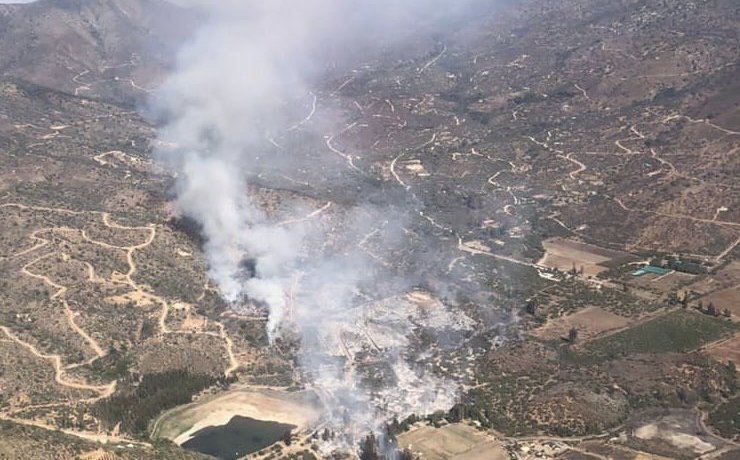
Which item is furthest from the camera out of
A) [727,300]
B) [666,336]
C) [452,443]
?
[727,300]

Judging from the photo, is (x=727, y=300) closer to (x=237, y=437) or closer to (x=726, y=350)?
(x=726, y=350)

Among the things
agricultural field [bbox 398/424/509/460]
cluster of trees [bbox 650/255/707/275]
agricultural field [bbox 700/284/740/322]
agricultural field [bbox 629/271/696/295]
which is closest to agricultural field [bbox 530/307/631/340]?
agricultural field [bbox 629/271/696/295]

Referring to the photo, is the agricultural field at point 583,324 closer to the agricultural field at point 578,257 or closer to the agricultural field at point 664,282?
the agricultural field at point 664,282

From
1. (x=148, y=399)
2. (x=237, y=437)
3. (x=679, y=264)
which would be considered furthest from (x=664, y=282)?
A: (x=148, y=399)

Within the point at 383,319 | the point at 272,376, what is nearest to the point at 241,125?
the point at 383,319

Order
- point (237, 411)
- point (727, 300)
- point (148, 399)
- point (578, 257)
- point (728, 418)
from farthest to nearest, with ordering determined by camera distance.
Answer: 1. point (578, 257)
2. point (727, 300)
3. point (237, 411)
4. point (148, 399)
5. point (728, 418)

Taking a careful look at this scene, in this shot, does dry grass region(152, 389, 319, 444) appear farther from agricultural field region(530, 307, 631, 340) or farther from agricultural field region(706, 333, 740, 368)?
agricultural field region(706, 333, 740, 368)

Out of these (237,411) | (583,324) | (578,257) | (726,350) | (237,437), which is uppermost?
(578,257)

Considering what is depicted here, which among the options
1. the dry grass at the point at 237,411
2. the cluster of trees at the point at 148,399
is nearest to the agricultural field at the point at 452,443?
the dry grass at the point at 237,411
